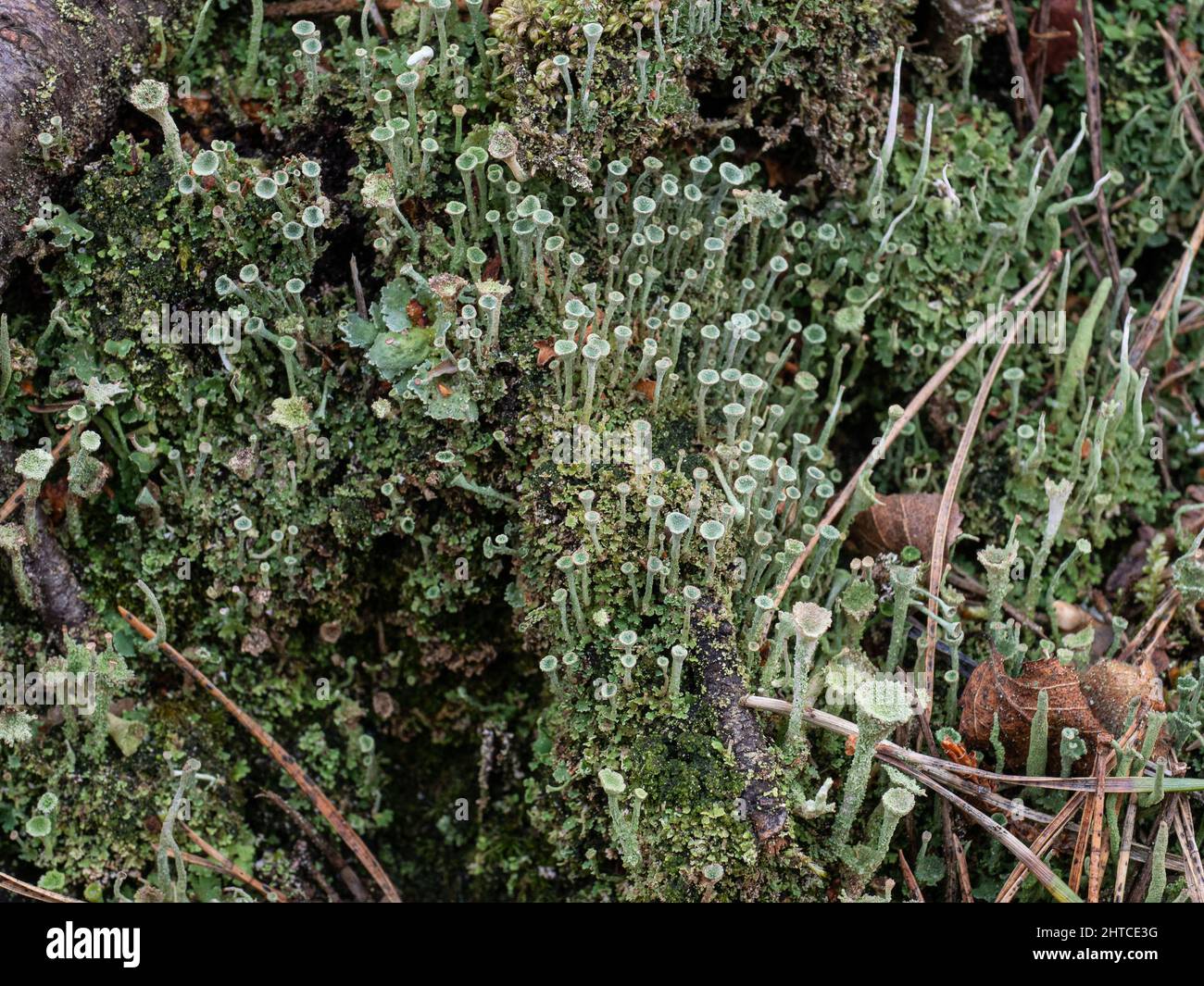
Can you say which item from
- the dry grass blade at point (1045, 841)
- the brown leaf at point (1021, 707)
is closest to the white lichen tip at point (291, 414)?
the brown leaf at point (1021, 707)

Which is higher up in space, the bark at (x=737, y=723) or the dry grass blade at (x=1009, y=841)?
the bark at (x=737, y=723)

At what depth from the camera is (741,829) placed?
258cm

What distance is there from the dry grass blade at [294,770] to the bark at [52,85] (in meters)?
1.11

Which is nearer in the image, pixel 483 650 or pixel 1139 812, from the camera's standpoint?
pixel 1139 812

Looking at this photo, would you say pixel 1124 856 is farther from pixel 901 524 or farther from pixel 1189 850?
pixel 901 524

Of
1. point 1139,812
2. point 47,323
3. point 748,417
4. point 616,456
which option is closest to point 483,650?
point 616,456

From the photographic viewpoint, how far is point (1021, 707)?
277 centimetres

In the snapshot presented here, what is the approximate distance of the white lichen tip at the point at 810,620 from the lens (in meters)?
2.52

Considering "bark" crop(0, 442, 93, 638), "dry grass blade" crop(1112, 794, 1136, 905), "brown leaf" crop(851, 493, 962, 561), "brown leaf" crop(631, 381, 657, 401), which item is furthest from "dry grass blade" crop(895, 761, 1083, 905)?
"bark" crop(0, 442, 93, 638)

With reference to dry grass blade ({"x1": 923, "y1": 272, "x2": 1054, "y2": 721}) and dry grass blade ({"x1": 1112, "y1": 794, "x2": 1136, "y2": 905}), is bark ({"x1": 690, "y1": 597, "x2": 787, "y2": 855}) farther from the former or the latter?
dry grass blade ({"x1": 1112, "y1": 794, "x2": 1136, "y2": 905})

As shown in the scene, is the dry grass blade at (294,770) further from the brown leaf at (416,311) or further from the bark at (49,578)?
the brown leaf at (416,311)

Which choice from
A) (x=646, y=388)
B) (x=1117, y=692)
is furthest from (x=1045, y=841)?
(x=646, y=388)
